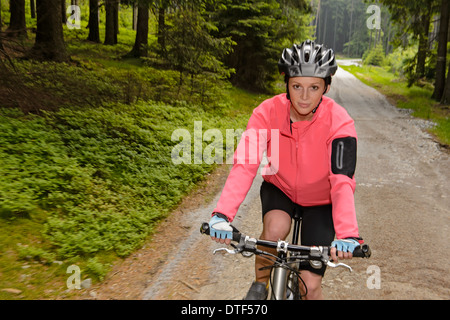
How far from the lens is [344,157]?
2.66m

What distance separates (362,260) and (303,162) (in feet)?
9.67

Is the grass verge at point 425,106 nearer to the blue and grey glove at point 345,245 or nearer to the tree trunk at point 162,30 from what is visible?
the tree trunk at point 162,30

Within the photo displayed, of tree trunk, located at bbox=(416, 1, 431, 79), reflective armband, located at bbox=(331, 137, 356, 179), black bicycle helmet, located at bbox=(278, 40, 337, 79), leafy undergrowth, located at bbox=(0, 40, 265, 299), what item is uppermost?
tree trunk, located at bbox=(416, 1, 431, 79)

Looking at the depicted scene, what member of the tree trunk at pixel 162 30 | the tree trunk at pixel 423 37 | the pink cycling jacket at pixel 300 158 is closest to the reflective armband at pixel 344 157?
the pink cycling jacket at pixel 300 158

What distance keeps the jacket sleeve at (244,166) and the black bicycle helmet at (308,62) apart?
458 millimetres

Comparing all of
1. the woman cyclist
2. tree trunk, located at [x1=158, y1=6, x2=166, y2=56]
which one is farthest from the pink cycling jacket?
tree trunk, located at [x1=158, y1=6, x2=166, y2=56]

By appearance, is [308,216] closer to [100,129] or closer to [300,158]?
[300,158]

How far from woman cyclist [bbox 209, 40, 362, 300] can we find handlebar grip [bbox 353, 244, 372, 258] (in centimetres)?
23

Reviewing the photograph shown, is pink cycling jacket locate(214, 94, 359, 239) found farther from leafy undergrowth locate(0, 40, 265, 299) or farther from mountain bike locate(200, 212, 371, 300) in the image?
leafy undergrowth locate(0, 40, 265, 299)

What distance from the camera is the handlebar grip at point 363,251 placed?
84.8 inches

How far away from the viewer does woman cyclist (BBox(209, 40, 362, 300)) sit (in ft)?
8.58

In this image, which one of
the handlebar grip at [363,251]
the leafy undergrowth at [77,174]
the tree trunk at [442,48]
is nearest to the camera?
the handlebar grip at [363,251]

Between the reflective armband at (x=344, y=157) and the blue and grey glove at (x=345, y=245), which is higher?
the reflective armband at (x=344, y=157)

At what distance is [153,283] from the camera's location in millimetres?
4320
